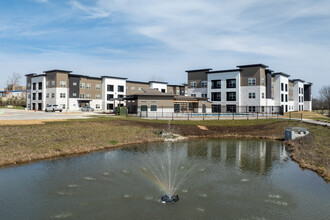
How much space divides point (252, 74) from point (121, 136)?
49.1 metres

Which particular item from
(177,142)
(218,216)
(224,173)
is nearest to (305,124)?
(177,142)

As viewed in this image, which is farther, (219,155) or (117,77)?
(117,77)

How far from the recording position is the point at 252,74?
66.8 m

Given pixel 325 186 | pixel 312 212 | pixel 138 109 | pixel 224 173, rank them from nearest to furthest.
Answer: pixel 312 212, pixel 325 186, pixel 224 173, pixel 138 109

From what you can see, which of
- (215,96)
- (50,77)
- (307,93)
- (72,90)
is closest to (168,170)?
(215,96)

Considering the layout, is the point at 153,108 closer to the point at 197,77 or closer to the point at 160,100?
the point at 160,100

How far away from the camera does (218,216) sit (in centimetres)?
1047

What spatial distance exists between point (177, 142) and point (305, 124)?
22.5 meters

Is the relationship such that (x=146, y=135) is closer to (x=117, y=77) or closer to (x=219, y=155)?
(x=219, y=155)

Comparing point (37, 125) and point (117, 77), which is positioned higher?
point (117, 77)

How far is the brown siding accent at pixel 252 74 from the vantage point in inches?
2589

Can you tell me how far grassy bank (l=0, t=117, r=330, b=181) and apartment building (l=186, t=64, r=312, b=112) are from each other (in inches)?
1029

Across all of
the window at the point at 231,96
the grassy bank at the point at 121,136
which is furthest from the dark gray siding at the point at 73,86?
the grassy bank at the point at 121,136

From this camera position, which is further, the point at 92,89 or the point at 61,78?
the point at 92,89
